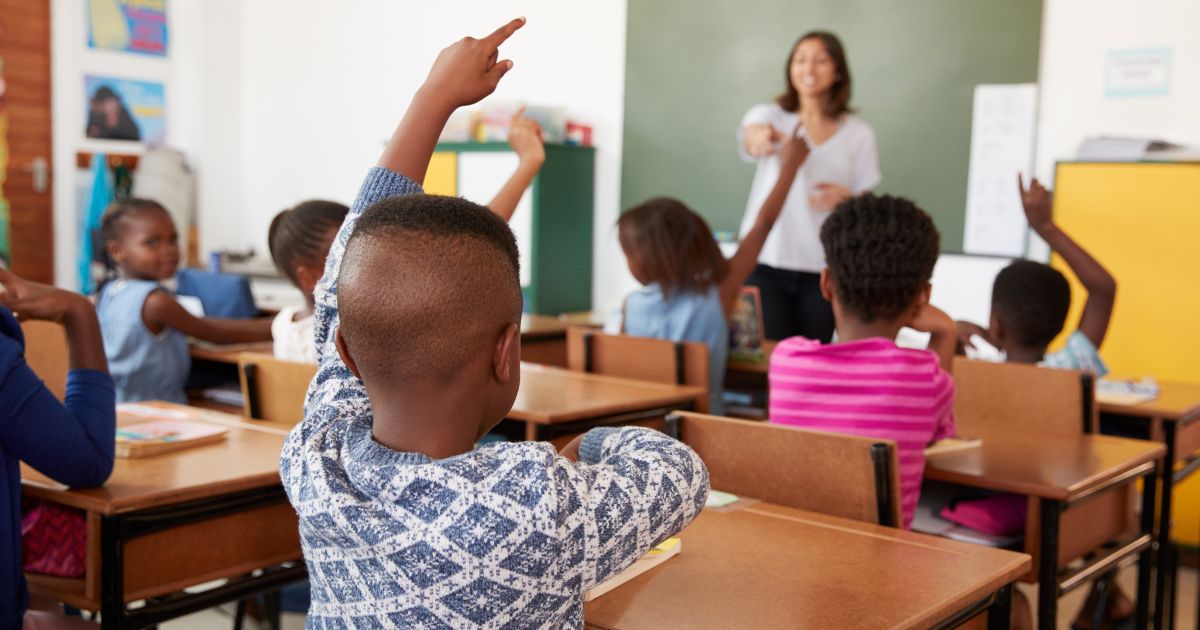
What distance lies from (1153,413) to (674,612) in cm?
202

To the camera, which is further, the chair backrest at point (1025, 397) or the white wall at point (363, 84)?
the white wall at point (363, 84)

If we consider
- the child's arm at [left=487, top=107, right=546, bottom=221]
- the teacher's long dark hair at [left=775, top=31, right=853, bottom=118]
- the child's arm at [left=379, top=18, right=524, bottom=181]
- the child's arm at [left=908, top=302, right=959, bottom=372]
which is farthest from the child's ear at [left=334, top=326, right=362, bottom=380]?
the teacher's long dark hair at [left=775, top=31, right=853, bottom=118]

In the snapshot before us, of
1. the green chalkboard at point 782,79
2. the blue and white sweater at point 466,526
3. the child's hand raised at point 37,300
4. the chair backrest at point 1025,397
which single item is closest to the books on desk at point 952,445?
the chair backrest at point 1025,397

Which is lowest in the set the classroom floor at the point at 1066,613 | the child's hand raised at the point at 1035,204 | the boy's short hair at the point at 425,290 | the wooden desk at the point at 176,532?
the classroom floor at the point at 1066,613

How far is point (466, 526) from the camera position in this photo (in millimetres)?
942

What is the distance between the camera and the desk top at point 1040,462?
6.70ft

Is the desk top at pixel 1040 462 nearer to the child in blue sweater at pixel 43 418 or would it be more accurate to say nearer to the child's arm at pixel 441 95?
the child's arm at pixel 441 95

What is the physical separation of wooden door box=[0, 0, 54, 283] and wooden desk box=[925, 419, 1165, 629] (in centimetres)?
632

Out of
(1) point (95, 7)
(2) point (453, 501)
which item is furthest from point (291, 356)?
(1) point (95, 7)

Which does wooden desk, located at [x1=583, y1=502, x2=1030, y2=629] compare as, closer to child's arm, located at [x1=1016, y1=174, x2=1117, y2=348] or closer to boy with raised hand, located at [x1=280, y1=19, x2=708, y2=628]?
boy with raised hand, located at [x1=280, y1=19, x2=708, y2=628]

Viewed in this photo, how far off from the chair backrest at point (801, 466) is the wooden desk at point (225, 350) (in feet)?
6.82

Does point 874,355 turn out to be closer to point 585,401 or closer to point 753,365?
point 585,401

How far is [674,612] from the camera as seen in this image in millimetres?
1251

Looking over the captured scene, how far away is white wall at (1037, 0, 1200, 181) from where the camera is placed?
4.39m
